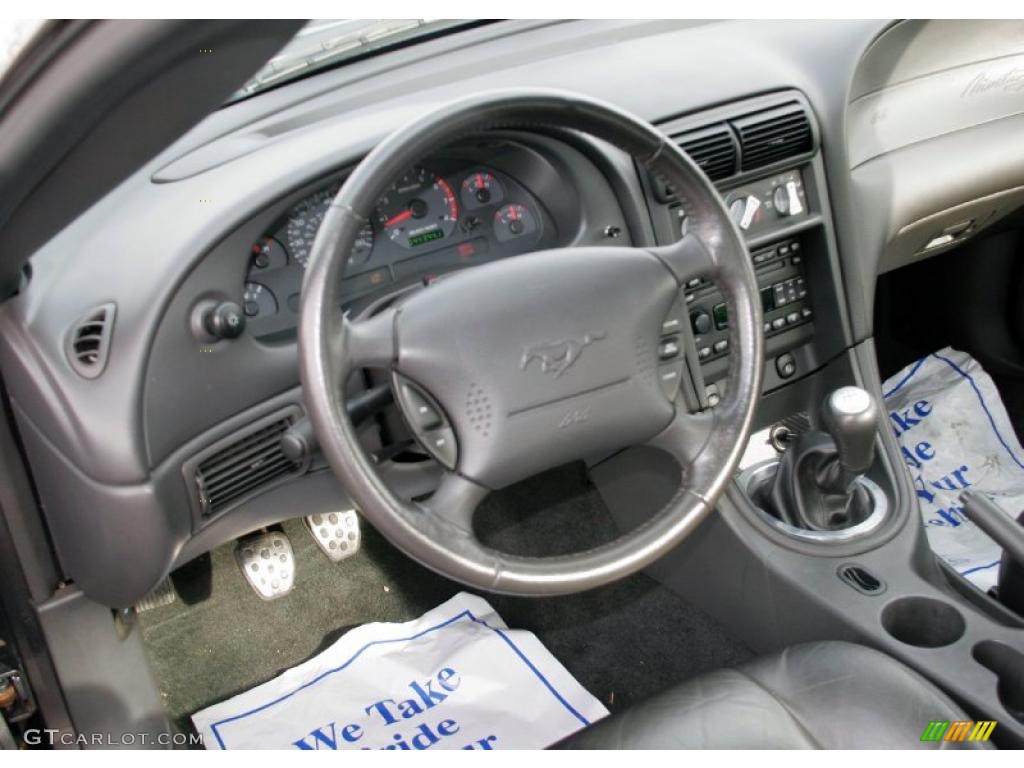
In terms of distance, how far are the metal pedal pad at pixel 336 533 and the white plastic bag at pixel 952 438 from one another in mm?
1015

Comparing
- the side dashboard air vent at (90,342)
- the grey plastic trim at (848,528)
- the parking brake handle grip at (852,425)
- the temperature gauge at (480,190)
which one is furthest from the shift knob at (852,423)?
the side dashboard air vent at (90,342)

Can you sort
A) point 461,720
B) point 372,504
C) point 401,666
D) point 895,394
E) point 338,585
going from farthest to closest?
point 895,394, point 338,585, point 401,666, point 461,720, point 372,504


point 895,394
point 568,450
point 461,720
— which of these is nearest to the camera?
point 568,450

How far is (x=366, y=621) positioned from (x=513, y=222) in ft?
2.73

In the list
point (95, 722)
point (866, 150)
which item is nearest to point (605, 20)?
point (866, 150)

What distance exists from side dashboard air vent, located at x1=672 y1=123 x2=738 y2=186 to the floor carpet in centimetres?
69

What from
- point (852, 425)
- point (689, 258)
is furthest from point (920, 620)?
point (689, 258)

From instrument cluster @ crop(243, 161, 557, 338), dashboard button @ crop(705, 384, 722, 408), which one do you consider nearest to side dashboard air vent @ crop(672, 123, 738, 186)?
instrument cluster @ crop(243, 161, 557, 338)

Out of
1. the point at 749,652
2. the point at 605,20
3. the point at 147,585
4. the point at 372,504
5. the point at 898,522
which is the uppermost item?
the point at 605,20

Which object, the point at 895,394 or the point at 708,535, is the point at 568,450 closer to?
the point at 708,535

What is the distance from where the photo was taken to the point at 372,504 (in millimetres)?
1039

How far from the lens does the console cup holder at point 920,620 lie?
1.43 m

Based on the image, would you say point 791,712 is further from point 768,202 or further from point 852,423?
point 768,202

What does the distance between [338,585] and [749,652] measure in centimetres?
76
